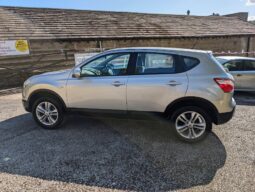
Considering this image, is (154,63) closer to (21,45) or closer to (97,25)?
(21,45)

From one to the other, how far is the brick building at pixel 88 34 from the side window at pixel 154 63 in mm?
8580

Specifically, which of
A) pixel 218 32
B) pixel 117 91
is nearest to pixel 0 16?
pixel 117 91

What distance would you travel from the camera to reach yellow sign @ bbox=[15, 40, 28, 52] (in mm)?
10969

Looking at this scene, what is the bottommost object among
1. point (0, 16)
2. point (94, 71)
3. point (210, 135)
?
point (210, 135)

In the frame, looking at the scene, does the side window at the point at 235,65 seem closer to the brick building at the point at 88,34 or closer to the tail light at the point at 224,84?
the tail light at the point at 224,84

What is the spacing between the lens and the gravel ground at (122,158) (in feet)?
10.1

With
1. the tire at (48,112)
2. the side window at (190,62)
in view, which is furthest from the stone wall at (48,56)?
the side window at (190,62)

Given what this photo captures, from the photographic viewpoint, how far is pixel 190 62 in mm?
4137

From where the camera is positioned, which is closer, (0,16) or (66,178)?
(66,178)

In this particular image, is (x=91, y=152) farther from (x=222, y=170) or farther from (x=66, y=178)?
(x=222, y=170)

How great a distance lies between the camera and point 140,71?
14.2 feet

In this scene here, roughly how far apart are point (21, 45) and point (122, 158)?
951cm

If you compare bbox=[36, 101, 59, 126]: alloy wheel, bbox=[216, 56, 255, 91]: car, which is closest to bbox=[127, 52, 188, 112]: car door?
bbox=[36, 101, 59, 126]: alloy wheel

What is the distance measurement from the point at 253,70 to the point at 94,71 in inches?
231
